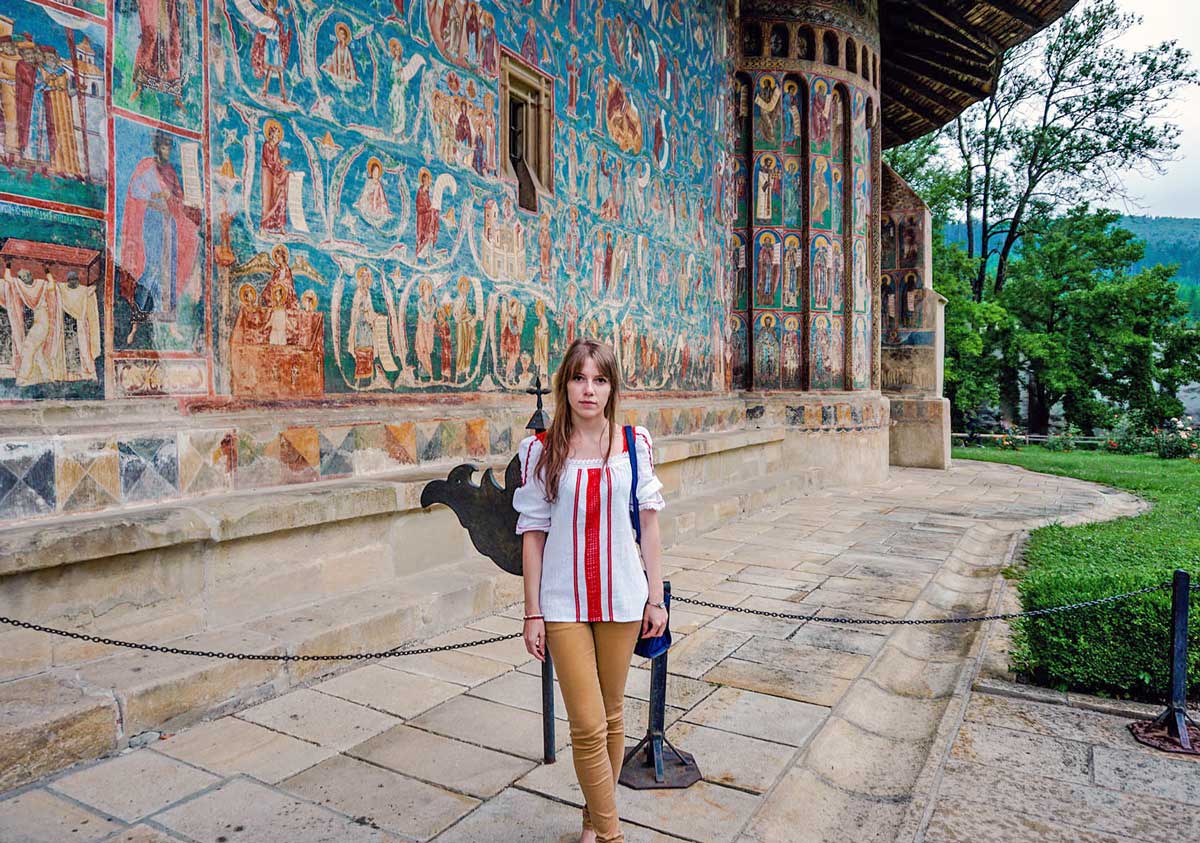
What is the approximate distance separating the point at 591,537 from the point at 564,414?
37 cm

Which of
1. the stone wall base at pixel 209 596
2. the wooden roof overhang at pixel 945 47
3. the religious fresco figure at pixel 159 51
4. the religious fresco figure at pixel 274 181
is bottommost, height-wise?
the stone wall base at pixel 209 596

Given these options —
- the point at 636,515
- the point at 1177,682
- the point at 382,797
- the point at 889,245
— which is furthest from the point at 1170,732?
the point at 889,245

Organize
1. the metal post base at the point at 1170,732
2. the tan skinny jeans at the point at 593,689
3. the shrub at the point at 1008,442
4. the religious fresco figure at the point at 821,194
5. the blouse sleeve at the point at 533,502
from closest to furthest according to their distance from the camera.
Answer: the tan skinny jeans at the point at 593,689, the blouse sleeve at the point at 533,502, the metal post base at the point at 1170,732, the religious fresco figure at the point at 821,194, the shrub at the point at 1008,442

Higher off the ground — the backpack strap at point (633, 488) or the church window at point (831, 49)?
the church window at point (831, 49)

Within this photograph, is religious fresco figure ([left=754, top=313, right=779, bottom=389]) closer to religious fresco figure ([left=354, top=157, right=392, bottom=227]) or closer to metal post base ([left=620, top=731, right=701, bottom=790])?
religious fresco figure ([left=354, top=157, right=392, bottom=227])

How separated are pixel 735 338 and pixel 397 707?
33.0 feet

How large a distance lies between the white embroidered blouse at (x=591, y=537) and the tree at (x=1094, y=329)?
86.1 ft

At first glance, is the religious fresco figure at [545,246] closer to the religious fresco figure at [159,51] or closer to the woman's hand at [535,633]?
the religious fresco figure at [159,51]

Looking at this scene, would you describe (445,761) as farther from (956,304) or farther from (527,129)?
(956,304)

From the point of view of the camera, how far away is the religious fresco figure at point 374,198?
221 inches

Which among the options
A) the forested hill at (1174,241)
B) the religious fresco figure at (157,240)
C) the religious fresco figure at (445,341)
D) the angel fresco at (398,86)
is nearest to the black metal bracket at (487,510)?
the religious fresco figure at (157,240)

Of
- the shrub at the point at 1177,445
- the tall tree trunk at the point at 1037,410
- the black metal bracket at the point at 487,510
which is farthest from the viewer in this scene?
the tall tree trunk at the point at 1037,410

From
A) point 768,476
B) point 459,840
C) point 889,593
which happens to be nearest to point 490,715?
point 459,840

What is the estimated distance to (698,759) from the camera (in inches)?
134
